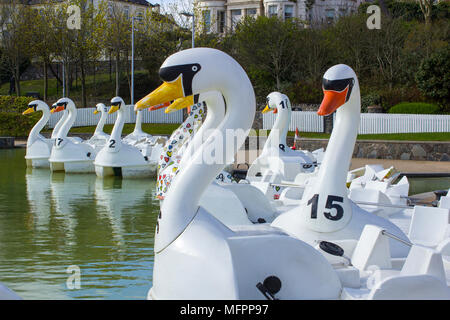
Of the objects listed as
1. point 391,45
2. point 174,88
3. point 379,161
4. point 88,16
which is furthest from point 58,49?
point 174,88

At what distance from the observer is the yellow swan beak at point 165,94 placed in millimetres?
4379

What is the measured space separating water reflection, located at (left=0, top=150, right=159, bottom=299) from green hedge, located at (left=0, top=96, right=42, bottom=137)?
553 inches

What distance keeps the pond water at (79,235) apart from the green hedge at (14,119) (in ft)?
45.2

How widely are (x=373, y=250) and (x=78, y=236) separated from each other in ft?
16.6

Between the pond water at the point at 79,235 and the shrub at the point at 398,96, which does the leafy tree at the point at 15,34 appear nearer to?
the shrub at the point at 398,96

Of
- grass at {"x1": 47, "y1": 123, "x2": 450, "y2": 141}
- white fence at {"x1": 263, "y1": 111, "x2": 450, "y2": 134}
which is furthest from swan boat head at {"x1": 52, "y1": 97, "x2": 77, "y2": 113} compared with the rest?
white fence at {"x1": 263, "y1": 111, "x2": 450, "y2": 134}

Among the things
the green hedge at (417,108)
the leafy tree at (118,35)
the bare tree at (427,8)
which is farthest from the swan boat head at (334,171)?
A: the leafy tree at (118,35)

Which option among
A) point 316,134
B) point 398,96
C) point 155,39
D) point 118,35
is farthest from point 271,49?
point 316,134

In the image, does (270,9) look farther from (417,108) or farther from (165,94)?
(165,94)

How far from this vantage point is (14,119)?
1134 inches

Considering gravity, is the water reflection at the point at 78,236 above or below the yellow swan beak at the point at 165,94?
below

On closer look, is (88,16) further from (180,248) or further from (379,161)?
(180,248)

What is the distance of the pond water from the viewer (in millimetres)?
6496

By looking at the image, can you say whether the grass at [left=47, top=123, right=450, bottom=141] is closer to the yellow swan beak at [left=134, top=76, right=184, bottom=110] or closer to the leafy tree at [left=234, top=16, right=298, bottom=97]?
the leafy tree at [left=234, top=16, right=298, bottom=97]
